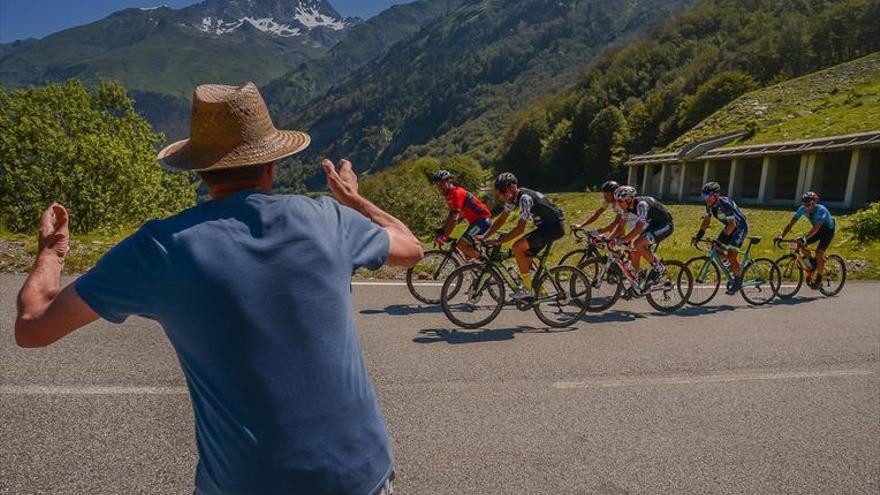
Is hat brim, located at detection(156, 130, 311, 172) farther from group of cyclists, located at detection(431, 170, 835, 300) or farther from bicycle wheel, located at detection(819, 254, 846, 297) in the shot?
bicycle wheel, located at detection(819, 254, 846, 297)

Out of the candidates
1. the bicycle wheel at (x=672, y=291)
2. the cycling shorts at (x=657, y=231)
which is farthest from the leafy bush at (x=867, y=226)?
the bicycle wheel at (x=672, y=291)

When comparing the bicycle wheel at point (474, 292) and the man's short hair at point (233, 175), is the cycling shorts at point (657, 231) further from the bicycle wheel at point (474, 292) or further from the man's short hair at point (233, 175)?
the man's short hair at point (233, 175)

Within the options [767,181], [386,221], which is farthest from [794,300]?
[767,181]

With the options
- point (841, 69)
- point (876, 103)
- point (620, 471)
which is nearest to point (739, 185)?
point (876, 103)

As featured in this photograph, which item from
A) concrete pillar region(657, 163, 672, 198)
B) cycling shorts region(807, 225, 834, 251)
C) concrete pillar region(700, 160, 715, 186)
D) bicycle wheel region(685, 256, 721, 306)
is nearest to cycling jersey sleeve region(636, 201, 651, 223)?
bicycle wheel region(685, 256, 721, 306)

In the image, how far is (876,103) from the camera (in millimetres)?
42875

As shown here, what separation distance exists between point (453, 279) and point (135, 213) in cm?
2463

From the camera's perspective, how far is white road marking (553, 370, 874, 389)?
219 inches

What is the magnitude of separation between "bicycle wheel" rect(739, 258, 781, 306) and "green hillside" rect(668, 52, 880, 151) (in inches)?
1366

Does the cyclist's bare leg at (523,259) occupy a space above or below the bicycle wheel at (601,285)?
above

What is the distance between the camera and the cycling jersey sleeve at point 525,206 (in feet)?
26.8

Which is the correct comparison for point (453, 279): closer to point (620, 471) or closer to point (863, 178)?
point (620, 471)

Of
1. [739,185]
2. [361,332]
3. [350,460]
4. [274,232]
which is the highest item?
[274,232]

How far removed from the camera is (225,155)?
1753 mm
